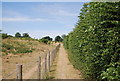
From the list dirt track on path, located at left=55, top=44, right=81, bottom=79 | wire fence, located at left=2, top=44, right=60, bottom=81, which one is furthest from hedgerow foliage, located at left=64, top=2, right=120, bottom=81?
dirt track on path, located at left=55, top=44, right=81, bottom=79

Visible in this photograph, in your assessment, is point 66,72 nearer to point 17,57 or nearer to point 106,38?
point 106,38

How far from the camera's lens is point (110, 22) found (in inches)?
185

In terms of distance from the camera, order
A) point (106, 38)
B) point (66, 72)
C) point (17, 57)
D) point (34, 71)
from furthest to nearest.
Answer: point (17, 57) < point (66, 72) < point (34, 71) < point (106, 38)

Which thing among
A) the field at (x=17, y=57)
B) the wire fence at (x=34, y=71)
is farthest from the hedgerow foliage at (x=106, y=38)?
the field at (x=17, y=57)

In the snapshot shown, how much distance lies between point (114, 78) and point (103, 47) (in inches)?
38.3

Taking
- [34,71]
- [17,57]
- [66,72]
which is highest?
[17,57]

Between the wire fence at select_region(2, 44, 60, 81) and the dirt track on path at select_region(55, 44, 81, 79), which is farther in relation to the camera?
the dirt track on path at select_region(55, 44, 81, 79)

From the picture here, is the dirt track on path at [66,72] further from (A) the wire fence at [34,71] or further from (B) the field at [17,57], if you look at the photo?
(B) the field at [17,57]

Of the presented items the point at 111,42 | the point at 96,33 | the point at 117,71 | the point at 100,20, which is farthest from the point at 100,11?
the point at 117,71

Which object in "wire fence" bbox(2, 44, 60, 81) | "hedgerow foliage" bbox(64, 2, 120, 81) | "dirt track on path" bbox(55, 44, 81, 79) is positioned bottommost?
"dirt track on path" bbox(55, 44, 81, 79)

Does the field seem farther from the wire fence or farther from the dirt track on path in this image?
the dirt track on path

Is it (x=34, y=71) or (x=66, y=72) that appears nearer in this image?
(x=34, y=71)

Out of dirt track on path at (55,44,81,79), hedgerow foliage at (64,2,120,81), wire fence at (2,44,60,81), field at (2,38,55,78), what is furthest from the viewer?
field at (2,38,55,78)

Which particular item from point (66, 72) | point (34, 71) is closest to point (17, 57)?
point (34, 71)
